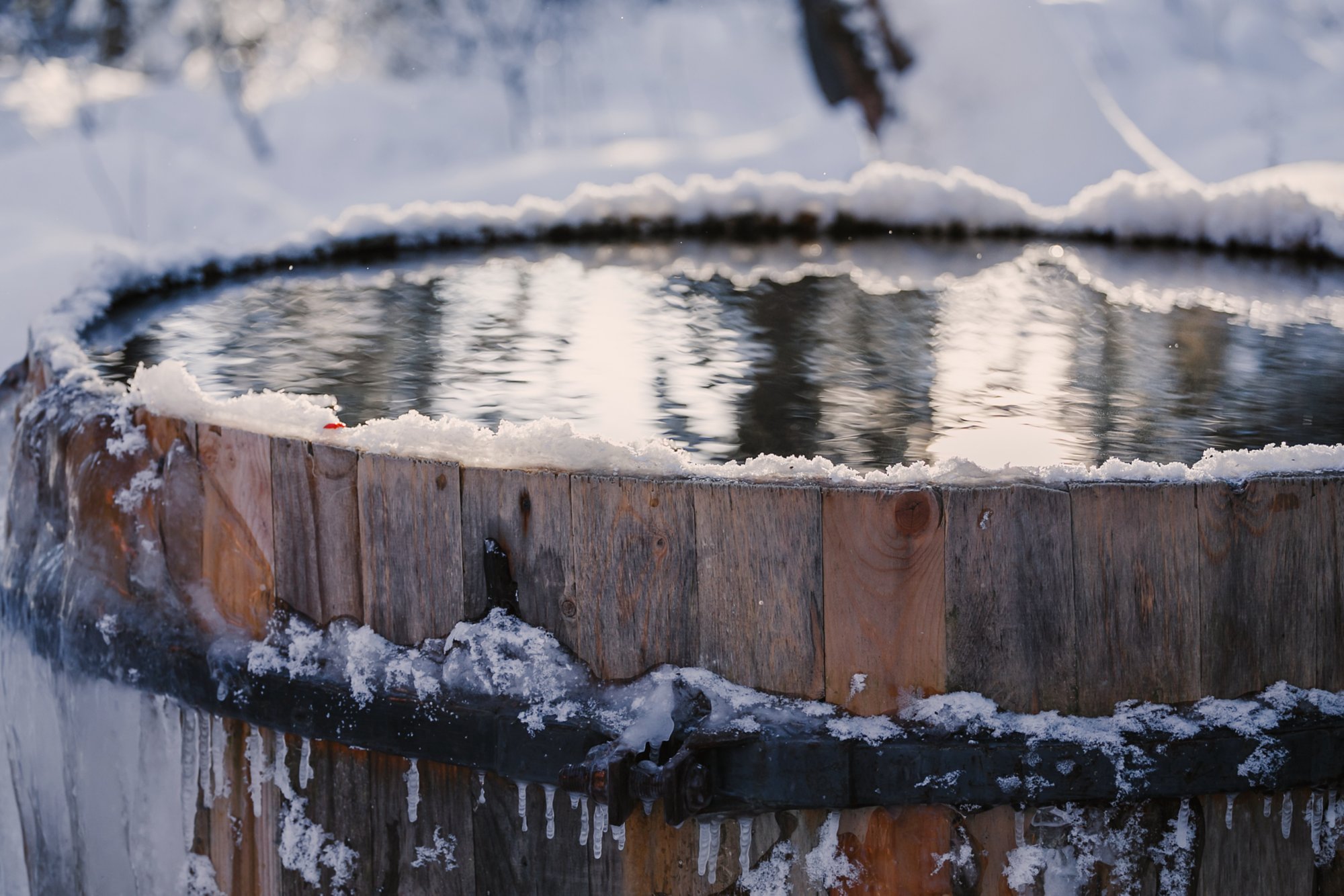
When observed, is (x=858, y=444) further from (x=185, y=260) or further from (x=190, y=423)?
(x=185, y=260)

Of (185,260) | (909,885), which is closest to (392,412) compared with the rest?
(909,885)

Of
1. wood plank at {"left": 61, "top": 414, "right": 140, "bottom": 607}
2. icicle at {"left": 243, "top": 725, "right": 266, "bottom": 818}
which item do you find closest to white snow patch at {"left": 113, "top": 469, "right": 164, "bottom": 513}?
wood plank at {"left": 61, "top": 414, "right": 140, "bottom": 607}

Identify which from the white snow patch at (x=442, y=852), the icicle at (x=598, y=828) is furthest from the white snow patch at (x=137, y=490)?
the icicle at (x=598, y=828)

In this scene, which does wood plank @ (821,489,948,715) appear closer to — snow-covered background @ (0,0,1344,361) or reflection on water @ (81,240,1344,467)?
reflection on water @ (81,240,1344,467)

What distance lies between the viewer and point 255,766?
1303 millimetres

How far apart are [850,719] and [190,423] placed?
82 centimetres

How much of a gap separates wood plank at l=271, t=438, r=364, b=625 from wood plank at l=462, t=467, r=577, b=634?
0.46ft

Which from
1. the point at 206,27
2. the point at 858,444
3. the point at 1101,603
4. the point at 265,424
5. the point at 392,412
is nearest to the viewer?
the point at 1101,603

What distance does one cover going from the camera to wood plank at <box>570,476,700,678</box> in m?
1.11

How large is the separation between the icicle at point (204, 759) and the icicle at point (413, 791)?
0.93 feet

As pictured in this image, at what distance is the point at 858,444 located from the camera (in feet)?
4.82

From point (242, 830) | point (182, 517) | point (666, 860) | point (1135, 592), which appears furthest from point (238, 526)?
point (1135, 592)

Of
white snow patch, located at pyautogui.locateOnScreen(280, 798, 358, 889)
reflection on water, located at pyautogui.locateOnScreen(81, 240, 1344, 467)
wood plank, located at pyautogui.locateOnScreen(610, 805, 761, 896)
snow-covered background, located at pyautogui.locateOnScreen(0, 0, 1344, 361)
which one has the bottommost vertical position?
white snow patch, located at pyautogui.locateOnScreen(280, 798, 358, 889)

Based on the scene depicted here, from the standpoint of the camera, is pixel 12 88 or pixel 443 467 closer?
pixel 443 467
